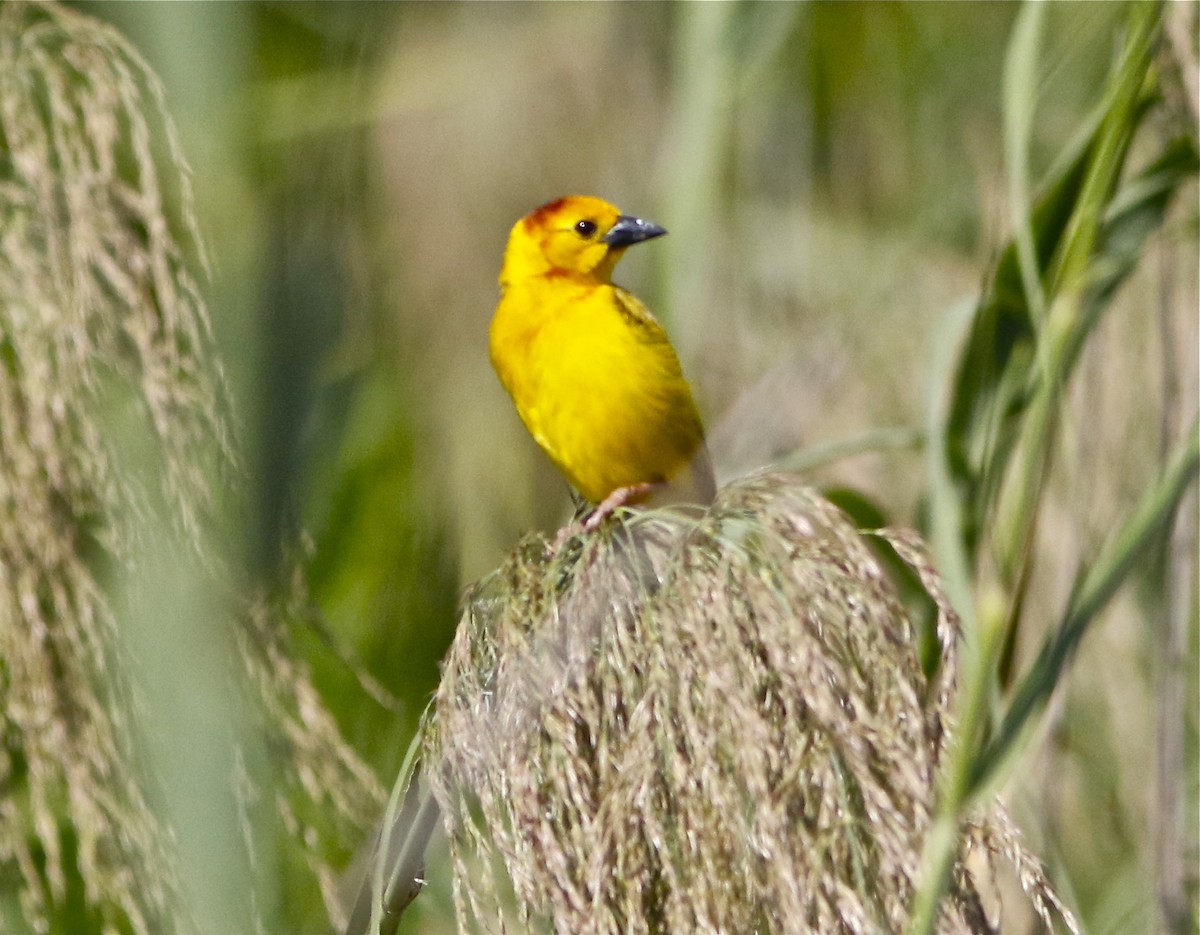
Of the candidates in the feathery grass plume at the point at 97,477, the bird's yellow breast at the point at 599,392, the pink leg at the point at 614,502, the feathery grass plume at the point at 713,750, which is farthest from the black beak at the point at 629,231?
the feathery grass plume at the point at 713,750

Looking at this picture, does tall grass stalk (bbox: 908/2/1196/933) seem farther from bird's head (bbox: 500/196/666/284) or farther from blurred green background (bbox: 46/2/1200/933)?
bird's head (bbox: 500/196/666/284)

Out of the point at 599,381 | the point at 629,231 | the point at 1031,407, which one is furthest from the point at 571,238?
the point at 1031,407

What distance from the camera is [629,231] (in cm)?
302

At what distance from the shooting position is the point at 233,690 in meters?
1.38

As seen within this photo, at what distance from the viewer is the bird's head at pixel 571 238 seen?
9.82ft

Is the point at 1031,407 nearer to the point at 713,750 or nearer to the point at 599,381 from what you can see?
the point at 713,750

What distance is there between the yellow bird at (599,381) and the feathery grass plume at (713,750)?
122cm

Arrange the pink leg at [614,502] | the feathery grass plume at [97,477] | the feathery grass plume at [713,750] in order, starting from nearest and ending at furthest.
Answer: the feathery grass plume at [713,750] < the feathery grass plume at [97,477] < the pink leg at [614,502]

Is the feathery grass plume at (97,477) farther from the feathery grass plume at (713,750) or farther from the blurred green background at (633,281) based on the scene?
the feathery grass plume at (713,750)

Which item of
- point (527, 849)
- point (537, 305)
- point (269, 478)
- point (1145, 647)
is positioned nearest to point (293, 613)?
point (269, 478)

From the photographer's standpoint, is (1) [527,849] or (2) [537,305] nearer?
(1) [527,849]

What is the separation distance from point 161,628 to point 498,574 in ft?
1.10

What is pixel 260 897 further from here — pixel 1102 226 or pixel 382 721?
pixel 1102 226

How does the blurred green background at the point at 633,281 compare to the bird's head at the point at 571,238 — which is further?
the bird's head at the point at 571,238
